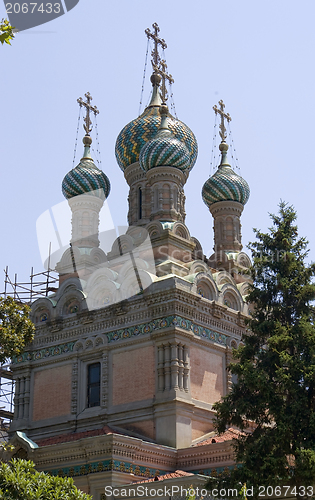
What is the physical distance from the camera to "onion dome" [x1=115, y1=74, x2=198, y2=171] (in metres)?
21.4

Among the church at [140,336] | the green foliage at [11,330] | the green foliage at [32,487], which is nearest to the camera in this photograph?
the green foliage at [32,487]

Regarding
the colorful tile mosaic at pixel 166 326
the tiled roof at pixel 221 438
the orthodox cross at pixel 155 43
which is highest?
the orthodox cross at pixel 155 43

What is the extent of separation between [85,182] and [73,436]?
8.15 metres

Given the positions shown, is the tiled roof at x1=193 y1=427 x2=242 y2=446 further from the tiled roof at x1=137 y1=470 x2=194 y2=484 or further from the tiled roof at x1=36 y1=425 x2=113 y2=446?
the tiled roof at x1=36 y1=425 x2=113 y2=446

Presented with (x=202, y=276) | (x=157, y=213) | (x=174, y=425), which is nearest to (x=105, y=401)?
(x=174, y=425)

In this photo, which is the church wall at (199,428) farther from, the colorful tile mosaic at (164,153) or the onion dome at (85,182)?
the onion dome at (85,182)

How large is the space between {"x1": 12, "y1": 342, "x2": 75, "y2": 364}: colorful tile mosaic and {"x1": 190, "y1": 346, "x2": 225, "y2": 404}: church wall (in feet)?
10.7

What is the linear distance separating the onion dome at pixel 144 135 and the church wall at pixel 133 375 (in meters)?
6.93

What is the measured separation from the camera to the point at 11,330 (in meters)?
10.8

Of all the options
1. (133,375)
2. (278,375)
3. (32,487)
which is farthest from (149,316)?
(32,487)

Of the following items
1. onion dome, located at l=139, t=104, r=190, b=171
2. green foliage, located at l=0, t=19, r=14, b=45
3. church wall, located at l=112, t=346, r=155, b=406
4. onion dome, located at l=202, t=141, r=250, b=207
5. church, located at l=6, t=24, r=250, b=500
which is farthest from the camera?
onion dome, located at l=202, t=141, r=250, b=207

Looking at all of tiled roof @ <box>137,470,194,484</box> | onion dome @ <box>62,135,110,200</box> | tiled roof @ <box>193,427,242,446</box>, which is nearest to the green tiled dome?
onion dome @ <box>62,135,110,200</box>

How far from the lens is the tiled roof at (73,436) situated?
15.4 metres

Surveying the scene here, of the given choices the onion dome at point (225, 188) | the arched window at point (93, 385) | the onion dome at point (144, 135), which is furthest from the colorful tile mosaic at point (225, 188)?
the arched window at point (93, 385)
